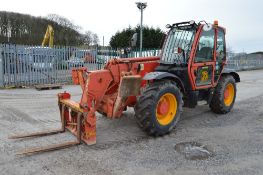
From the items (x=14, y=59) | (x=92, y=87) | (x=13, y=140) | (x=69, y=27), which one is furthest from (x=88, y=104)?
(x=69, y=27)

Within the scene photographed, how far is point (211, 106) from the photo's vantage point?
774cm

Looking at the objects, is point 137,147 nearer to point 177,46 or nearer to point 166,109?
point 166,109

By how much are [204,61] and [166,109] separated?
1.76 metres

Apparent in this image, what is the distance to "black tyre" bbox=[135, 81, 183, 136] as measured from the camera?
543 centimetres

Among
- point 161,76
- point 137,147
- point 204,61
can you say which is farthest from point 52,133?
point 204,61

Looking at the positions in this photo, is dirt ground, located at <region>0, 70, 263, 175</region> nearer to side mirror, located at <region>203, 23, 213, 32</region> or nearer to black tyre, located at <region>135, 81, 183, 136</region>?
black tyre, located at <region>135, 81, 183, 136</region>

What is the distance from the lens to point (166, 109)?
5949mm

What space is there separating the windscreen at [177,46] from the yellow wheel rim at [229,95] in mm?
2092

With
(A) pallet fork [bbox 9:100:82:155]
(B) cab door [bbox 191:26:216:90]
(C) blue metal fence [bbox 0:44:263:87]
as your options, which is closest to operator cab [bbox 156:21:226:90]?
(B) cab door [bbox 191:26:216:90]

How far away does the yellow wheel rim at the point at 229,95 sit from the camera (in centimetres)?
803

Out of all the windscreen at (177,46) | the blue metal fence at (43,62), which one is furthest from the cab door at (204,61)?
the blue metal fence at (43,62)

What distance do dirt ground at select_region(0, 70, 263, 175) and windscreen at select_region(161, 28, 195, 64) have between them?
4.92 ft

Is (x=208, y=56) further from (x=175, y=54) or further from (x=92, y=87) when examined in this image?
(x=92, y=87)

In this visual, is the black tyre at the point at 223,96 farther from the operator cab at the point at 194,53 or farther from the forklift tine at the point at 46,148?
the forklift tine at the point at 46,148
